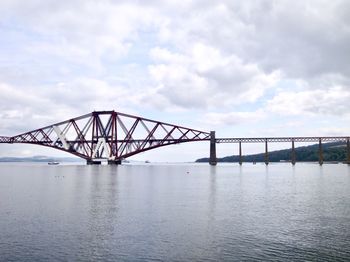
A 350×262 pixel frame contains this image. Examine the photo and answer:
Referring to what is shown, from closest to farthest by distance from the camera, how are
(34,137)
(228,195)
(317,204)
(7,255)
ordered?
(7,255) < (317,204) < (228,195) < (34,137)

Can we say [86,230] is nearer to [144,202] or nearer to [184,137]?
[144,202]

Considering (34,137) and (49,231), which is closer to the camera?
(49,231)

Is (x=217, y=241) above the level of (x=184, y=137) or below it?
below

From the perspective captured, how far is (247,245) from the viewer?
22.9 m

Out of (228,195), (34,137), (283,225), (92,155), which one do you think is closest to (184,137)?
(92,155)

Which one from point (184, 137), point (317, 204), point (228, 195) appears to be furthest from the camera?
point (184, 137)

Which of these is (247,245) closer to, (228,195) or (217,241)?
(217,241)

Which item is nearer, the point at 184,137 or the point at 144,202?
the point at 144,202

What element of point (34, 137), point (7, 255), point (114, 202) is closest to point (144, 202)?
point (114, 202)

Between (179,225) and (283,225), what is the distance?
729 cm

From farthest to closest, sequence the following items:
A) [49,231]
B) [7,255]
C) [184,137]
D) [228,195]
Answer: [184,137] → [228,195] → [49,231] → [7,255]

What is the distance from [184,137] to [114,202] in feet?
421

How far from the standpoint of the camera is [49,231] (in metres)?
26.5

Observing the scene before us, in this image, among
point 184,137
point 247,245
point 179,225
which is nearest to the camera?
point 247,245
